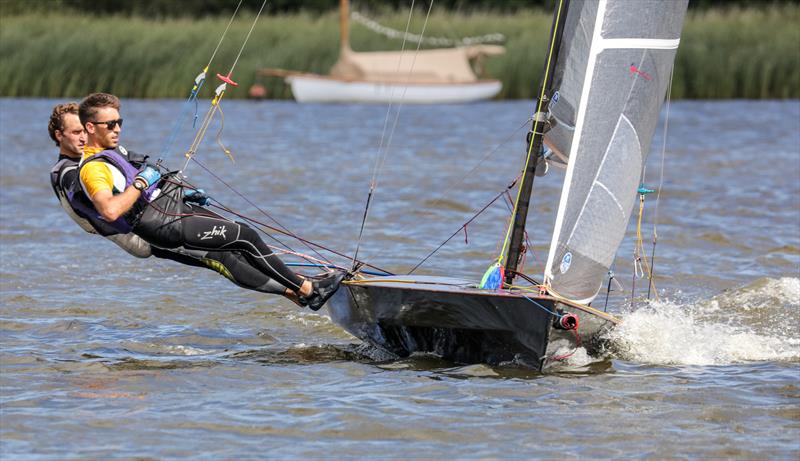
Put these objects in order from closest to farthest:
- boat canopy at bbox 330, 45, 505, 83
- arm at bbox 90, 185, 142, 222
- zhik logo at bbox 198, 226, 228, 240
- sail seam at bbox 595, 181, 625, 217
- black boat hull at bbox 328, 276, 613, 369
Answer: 1. black boat hull at bbox 328, 276, 613, 369
2. arm at bbox 90, 185, 142, 222
3. sail seam at bbox 595, 181, 625, 217
4. zhik logo at bbox 198, 226, 228, 240
5. boat canopy at bbox 330, 45, 505, 83

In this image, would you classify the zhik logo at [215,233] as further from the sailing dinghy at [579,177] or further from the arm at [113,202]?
the sailing dinghy at [579,177]

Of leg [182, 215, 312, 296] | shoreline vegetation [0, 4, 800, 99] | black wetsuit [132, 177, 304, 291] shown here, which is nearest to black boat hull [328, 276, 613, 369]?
leg [182, 215, 312, 296]

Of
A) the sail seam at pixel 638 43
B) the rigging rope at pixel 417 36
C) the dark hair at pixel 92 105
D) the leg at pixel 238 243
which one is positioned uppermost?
the sail seam at pixel 638 43

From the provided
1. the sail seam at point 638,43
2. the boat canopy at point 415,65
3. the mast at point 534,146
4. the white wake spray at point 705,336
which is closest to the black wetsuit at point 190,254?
the mast at point 534,146

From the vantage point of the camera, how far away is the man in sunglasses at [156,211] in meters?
6.93

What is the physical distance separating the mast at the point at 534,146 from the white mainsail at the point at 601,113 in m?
0.04

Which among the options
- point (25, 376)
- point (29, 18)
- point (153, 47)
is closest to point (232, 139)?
point (153, 47)

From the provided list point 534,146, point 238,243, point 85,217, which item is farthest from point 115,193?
point 534,146

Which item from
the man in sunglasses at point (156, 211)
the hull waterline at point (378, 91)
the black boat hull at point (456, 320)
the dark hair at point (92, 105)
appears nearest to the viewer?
the black boat hull at point (456, 320)

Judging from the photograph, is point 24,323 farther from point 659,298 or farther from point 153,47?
point 153,47

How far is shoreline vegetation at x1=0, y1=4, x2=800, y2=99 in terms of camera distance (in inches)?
1083

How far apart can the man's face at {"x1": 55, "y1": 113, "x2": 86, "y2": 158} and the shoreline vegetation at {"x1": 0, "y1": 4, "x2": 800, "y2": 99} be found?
2048cm

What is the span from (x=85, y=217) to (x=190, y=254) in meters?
0.61

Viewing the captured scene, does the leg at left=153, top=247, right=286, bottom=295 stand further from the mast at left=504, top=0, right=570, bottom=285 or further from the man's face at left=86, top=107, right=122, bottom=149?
the mast at left=504, top=0, right=570, bottom=285
